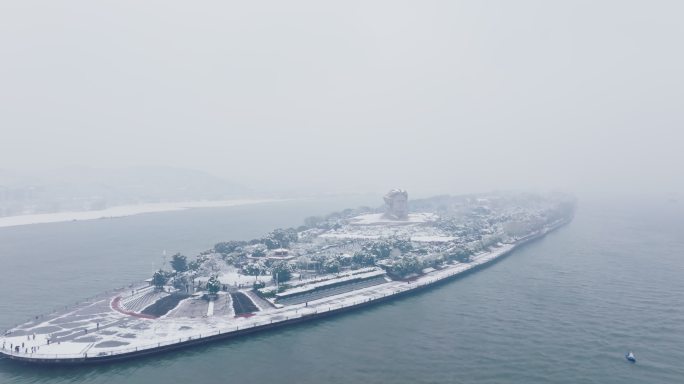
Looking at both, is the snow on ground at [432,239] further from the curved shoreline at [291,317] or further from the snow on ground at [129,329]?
the snow on ground at [129,329]

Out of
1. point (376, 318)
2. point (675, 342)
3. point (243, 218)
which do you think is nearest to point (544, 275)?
point (675, 342)

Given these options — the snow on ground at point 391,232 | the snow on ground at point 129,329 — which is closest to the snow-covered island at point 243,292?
the snow on ground at point 129,329

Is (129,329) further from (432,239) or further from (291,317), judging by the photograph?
(432,239)

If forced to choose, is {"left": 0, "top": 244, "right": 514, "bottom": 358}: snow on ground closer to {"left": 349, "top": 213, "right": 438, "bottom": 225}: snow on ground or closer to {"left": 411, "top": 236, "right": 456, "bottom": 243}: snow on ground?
{"left": 411, "top": 236, "right": 456, "bottom": 243}: snow on ground

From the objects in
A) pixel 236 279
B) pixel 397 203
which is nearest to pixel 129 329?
pixel 236 279

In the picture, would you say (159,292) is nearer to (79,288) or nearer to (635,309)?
(79,288)

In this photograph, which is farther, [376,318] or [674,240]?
[674,240]
